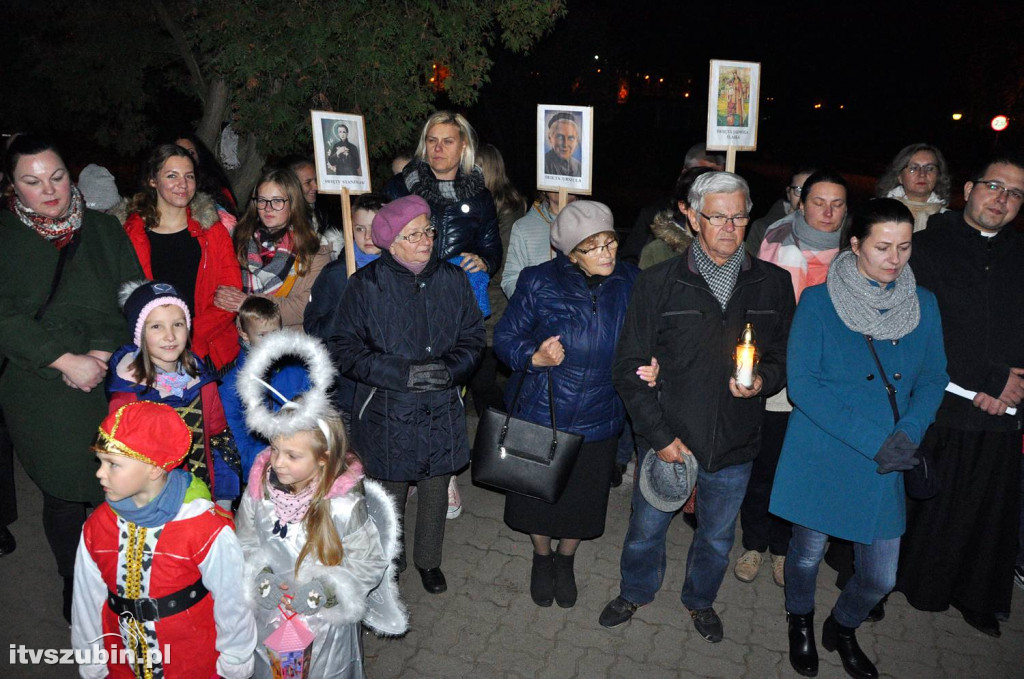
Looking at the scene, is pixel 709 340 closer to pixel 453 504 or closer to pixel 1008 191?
pixel 1008 191

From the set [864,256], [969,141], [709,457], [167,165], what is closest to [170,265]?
[167,165]

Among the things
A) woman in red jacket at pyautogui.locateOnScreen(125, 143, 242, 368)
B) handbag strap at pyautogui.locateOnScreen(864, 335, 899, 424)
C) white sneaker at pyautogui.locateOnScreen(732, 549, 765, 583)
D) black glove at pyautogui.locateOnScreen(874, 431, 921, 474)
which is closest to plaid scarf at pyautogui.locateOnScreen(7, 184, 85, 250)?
woman in red jacket at pyautogui.locateOnScreen(125, 143, 242, 368)

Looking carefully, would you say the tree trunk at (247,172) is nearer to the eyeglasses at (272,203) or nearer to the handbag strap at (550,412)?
the eyeglasses at (272,203)

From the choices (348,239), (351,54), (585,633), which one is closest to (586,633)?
(585,633)

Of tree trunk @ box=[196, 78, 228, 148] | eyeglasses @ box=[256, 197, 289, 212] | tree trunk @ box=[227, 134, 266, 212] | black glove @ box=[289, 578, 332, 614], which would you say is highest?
tree trunk @ box=[196, 78, 228, 148]

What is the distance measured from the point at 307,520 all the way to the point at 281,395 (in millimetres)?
514

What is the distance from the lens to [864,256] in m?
3.47

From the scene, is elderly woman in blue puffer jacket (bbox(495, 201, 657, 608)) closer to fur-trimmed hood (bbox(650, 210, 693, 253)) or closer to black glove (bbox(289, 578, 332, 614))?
fur-trimmed hood (bbox(650, 210, 693, 253))

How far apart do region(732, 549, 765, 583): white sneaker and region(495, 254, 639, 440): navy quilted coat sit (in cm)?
141

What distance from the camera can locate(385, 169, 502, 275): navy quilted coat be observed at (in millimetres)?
5023

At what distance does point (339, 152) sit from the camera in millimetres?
4891

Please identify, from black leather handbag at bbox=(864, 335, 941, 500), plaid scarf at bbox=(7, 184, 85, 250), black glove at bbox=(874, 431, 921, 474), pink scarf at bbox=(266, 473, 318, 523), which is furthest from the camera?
plaid scarf at bbox=(7, 184, 85, 250)

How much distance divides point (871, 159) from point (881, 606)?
44.8 metres

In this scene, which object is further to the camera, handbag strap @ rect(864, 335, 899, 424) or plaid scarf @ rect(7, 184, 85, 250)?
plaid scarf @ rect(7, 184, 85, 250)
